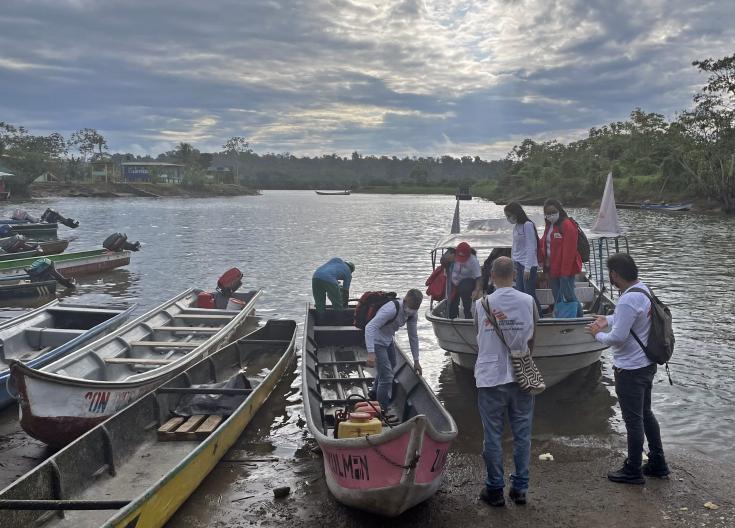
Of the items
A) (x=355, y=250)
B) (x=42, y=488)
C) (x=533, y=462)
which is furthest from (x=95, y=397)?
(x=355, y=250)

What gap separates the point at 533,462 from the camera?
775 centimetres

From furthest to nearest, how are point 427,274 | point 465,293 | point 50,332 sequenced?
point 427,274, point 50,332, point 465,293

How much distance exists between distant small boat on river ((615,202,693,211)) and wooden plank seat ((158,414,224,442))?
6799cm

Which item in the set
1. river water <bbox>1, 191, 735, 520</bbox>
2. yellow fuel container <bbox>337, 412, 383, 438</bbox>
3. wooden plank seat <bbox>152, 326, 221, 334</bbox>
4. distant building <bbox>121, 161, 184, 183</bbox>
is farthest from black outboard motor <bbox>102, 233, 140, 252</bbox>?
distant building <bbox>121, 161, 184, 183</bbox>

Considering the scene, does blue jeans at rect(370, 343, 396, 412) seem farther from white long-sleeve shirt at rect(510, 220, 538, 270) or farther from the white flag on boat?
the white flag on boat

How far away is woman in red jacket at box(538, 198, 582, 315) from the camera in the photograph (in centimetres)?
1007

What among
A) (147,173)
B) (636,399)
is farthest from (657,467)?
(147,173)

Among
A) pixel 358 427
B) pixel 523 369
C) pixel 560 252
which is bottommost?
pixel 358 427

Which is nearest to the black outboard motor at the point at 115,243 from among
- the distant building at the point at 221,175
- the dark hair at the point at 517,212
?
the dark hair at the point at 517,212

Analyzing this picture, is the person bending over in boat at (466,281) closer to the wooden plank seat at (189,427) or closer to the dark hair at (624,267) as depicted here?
the wooden plank seat at (189,427)

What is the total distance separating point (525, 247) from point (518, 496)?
487 cm

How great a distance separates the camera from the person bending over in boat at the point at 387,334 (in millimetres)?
7809

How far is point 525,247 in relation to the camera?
10.3 metres

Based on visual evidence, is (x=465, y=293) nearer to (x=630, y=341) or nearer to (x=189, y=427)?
(x=630, y=341)
